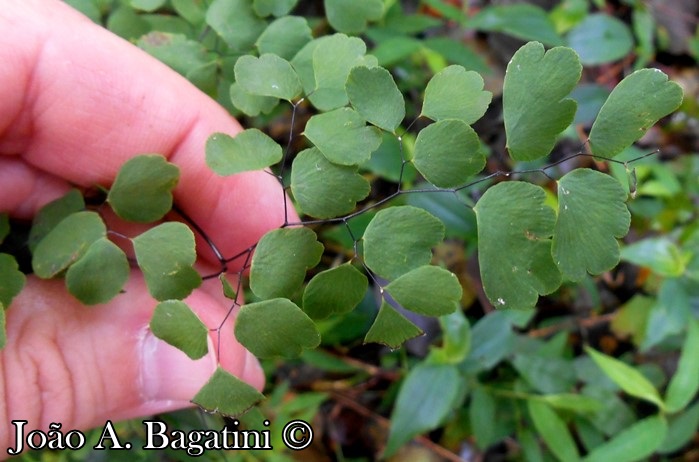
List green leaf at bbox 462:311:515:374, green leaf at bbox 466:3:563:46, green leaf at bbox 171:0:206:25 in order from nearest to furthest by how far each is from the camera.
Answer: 1. green leaf at bbox 171:0:206:25
2. green leaf at bbox 462:311:515:374
3. green leaf at bbox 466:3:563:46

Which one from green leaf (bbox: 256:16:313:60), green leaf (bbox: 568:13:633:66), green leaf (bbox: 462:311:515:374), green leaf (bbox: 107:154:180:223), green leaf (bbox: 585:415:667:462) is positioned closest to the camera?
green leaf (bbox: 107:154:180:223)

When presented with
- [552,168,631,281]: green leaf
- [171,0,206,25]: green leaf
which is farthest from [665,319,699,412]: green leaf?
[171,0,206,25]: green leaf

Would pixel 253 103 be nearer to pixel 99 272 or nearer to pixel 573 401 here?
pixel 99 272

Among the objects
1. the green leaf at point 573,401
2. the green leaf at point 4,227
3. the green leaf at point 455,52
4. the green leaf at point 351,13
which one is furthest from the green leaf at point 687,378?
the green leaf at point 4,227

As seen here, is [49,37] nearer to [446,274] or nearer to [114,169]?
[114,169]

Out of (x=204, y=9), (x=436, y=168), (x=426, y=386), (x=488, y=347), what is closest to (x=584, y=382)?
(x=488, y=347)

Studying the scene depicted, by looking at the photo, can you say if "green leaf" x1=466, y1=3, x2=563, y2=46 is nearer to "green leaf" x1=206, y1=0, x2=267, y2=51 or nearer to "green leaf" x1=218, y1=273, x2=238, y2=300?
"green leaf" x1=206, y1=0, x2=267, y2=51

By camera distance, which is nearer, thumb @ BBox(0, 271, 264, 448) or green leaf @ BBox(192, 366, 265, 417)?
green leaf @ BBox(192, 366, 265, 417)

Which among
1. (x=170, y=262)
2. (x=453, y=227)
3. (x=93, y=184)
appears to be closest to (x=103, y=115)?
(x=93, y=184)
